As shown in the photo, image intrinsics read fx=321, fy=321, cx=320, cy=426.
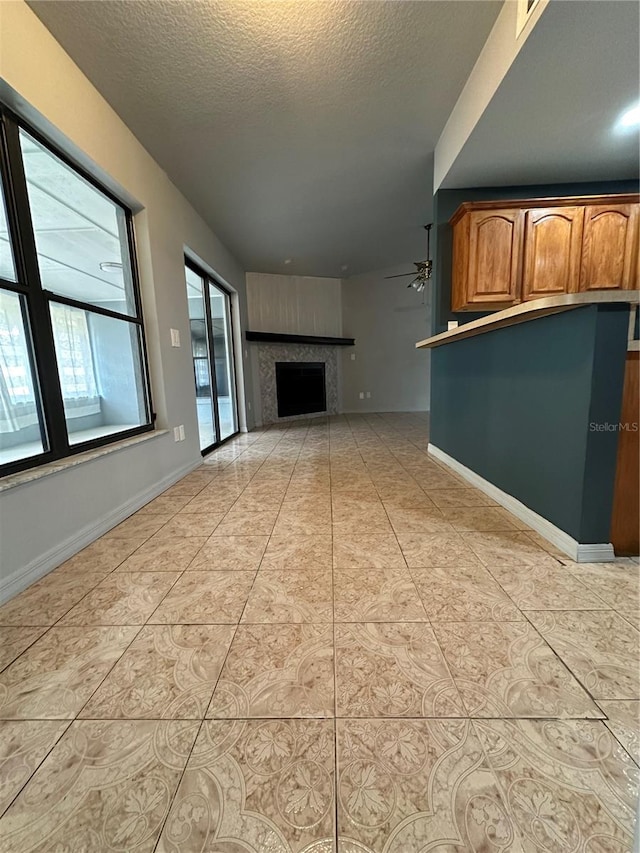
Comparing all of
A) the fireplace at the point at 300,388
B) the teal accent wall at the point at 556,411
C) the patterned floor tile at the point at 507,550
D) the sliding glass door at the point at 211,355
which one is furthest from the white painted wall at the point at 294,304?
the patterned floor tile at the point at 507,550

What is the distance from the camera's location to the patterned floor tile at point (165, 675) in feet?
2.67

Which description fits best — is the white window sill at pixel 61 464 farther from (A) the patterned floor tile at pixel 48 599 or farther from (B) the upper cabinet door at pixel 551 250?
(B) the upper cabinet door at pixel 551 250

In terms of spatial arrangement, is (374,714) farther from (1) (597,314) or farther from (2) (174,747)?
(1) (597,314)

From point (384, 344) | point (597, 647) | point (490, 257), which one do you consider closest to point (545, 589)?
point (597, 647)

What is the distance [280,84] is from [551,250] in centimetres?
231

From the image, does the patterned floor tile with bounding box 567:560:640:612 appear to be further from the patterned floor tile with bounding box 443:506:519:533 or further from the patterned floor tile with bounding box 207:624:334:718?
the patterned floor tile with bounding box 207:624:334:718

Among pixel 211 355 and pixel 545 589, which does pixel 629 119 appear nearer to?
pixel 545 589

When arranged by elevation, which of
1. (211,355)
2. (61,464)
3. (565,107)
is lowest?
(61,464)

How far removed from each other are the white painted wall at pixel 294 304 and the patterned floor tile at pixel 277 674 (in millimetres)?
5149

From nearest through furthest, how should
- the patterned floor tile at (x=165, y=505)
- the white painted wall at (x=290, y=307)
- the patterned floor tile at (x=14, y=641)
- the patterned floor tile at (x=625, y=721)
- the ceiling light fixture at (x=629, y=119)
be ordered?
1. the patterned floor tile at (x=625, y=721)
2. the patterned floor tile at (x=14, y=641)
3. the ceiling light fixture at (x=629, y=119)
4. the patterned floor tile at (x=165, y=505)
5. the white painted wall at (x=290, y=307)

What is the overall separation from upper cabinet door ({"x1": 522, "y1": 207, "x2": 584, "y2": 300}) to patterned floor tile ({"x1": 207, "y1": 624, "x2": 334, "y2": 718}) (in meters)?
2.95

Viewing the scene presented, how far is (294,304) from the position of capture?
20.0 ft

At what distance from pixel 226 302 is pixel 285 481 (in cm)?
323

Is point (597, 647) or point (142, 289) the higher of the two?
point (142, 289)
